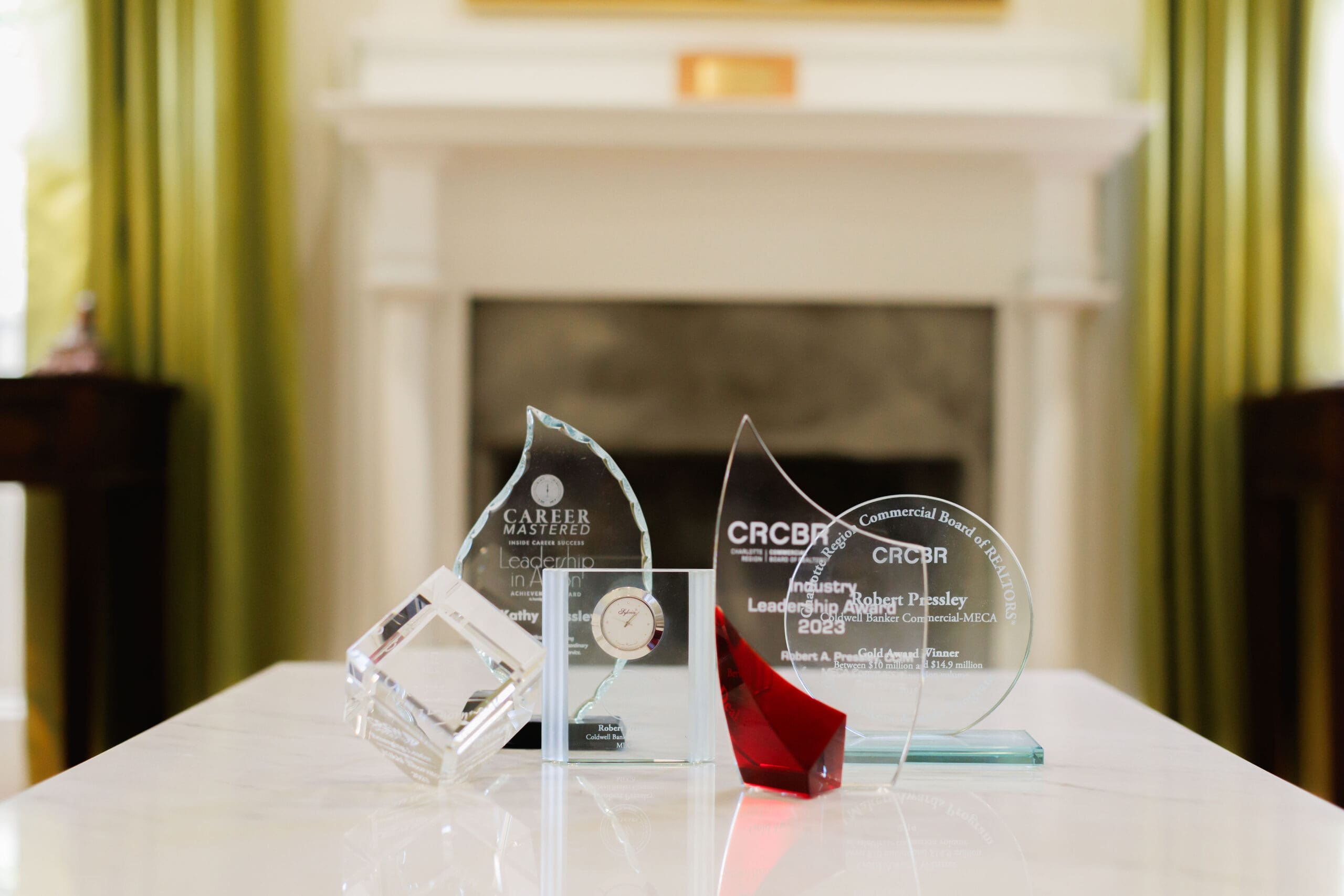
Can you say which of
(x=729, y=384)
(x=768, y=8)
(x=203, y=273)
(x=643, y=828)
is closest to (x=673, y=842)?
(x=643, y=828)

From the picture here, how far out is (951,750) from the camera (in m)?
0.70

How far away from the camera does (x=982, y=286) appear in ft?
6.92

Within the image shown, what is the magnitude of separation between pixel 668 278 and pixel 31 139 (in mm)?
1272

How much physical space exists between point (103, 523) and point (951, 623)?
172cm

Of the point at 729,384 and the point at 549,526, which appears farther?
the point at 729,384

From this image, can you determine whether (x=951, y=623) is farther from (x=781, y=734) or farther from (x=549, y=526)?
(x=549, y=526)

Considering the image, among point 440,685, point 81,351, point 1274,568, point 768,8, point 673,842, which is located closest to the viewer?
point 673,842

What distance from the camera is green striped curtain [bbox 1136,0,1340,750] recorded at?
1.97 metres

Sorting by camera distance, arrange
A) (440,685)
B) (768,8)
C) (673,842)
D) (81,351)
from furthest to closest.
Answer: (768,8) → (81,351) → (440,685) → (673,842)

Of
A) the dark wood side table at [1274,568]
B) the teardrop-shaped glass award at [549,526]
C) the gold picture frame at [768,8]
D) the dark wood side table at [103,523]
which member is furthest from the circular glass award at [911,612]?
the gold picture frame at [768,8]

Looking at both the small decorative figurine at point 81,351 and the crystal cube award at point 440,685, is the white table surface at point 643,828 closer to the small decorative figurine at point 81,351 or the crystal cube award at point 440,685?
the crystal cube award at point 440,685

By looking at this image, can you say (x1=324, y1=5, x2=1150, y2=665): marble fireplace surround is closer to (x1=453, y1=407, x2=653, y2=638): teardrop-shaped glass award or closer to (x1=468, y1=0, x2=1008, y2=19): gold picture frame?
(x1=468, y1=0, x2=1008, y2=19): gold picture frame

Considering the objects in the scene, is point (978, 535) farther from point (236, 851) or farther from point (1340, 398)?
point (1340, 398)

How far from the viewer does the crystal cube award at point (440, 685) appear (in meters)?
0.63
